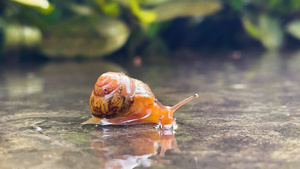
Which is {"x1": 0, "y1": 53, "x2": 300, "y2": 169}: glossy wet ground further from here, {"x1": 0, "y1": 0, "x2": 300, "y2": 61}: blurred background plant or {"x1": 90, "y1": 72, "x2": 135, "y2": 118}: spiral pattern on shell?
{"x1": 0, "y1": 0, "x2": 300, "y2": 61}: blurred background plant

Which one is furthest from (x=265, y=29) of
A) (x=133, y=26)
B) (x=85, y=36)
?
(x=85, y=36)

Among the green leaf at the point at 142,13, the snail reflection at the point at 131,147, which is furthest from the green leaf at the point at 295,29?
the snail reflection at the point at 131,147

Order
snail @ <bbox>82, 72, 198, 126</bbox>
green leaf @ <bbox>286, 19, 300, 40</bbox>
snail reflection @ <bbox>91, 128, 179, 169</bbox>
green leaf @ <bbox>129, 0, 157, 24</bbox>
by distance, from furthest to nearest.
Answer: green leaf @ <bbox>286, 19, 300, 40</bbox> < green leaf @ <bbox>129, 0, 157, 24</bbox> < snail @ <bbox>82, 72, 198, 126</bbox> < snail reflection @ <bbox>91, 128, 179, 169</bbox>

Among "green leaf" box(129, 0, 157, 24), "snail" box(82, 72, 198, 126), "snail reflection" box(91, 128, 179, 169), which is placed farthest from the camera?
"green leaf" box(129, 0, 157, 24)

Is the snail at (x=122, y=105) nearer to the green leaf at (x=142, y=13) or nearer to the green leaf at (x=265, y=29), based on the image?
the green leaf at (x=142, y=13)

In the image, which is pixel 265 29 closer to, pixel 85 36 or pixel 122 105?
pixel 85 36

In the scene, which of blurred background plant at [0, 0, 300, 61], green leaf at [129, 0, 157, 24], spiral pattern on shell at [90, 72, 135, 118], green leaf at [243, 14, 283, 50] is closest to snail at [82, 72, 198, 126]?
spiral pattern on shell at [90, 72, 135, 118]
